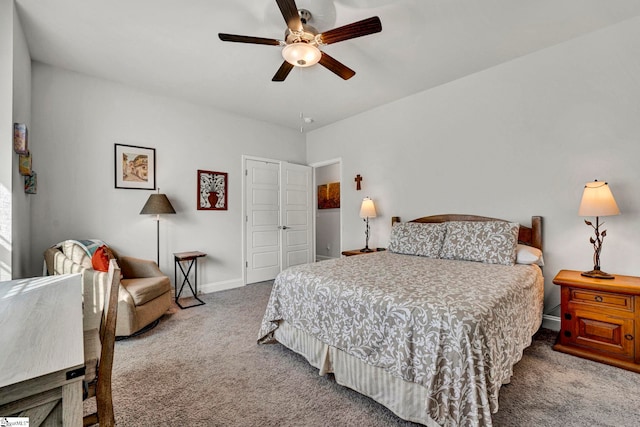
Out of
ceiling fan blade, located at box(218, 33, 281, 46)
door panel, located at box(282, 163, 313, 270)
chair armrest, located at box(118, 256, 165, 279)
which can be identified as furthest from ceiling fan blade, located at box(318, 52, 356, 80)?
chair armrest, located at box(118, 256, 165, 279)

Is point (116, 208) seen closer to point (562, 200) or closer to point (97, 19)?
point (97, 19)

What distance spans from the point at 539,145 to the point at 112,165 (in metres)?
4.78

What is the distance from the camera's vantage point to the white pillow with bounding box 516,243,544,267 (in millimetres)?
2605

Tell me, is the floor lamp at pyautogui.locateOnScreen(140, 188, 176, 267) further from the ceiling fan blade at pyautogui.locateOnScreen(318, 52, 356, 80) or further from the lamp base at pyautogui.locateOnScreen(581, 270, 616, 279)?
the lamp base at pyautogui.locateOnScreen(581, 270, 616, 279)

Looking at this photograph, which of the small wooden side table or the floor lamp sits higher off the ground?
the floor lamp

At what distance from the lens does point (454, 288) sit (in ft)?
5.93

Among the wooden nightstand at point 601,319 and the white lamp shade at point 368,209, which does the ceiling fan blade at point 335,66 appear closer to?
the white lamp shade at point 368,209

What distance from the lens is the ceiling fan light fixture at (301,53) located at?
2.15 m

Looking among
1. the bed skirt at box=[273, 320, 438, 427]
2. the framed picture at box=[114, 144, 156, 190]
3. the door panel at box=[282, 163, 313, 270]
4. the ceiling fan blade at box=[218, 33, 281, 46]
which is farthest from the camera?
the door panel at box=[282, 163, 313, 270]

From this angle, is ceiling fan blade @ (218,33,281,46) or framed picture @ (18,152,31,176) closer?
ceiling fan blade @ (218,33,281,46)

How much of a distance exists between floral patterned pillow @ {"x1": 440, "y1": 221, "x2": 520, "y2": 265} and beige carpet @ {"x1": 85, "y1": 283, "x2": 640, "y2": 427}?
0.82 meters

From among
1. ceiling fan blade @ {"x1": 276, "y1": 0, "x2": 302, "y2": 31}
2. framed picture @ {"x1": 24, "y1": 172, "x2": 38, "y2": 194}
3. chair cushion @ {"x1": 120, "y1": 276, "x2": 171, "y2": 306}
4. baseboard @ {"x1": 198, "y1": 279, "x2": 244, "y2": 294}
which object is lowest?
baseboard @ {"x1": 198, "y1": 279, "x2": 244, "y2": 294}

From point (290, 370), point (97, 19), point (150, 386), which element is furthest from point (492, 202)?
point (97, 19)

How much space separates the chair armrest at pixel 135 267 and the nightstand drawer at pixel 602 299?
13.2ft
